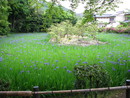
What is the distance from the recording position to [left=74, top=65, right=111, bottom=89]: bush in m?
2.59

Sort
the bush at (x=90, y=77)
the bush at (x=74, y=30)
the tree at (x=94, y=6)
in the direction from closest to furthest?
the bush at (x=90, y=77)
the tree at (x=94, y=6)
the bush at (x=74, y=30)

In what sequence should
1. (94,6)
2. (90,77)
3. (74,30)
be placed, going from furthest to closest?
(74,30) → (94,6) → (90,77)

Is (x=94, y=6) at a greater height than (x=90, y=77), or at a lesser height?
greater

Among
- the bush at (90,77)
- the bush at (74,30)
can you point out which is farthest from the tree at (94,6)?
A: the bush at (74,30)

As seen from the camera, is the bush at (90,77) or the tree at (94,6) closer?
the bush at (90,77)

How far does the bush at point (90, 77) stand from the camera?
2592mm

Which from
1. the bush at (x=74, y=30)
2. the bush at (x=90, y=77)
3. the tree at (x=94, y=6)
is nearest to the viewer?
the bush at (x=90, y=77)

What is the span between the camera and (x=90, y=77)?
103 inches

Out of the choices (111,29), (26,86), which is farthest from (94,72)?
(111,29)

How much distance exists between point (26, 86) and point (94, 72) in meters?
1.71

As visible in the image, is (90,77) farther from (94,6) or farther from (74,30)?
(74,30)

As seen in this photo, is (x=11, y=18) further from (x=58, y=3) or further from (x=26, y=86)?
(x=26, y=86)

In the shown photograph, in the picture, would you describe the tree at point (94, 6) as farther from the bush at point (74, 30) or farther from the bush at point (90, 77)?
the bush at point (74, 30)

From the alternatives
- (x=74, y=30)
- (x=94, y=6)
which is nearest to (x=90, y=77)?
(x=94, y=6)
